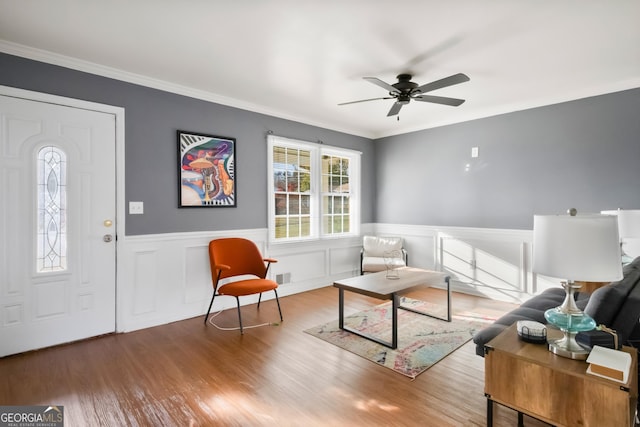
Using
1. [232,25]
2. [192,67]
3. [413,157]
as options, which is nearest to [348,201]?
[413,157]

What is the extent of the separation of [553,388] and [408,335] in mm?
1722

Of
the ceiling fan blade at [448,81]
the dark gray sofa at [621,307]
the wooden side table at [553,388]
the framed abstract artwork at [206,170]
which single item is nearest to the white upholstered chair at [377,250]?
the framed abstract artwork at [206,170]

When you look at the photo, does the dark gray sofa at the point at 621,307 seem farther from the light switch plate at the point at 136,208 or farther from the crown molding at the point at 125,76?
the crown molding at the point at 125,76

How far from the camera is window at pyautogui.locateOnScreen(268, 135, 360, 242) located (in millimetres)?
4594

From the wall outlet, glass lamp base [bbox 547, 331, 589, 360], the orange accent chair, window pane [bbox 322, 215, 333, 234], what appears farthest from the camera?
window pane [bbox 322, 215, 333, 234]

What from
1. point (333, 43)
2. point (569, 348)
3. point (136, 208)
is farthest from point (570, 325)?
point (136, 208)

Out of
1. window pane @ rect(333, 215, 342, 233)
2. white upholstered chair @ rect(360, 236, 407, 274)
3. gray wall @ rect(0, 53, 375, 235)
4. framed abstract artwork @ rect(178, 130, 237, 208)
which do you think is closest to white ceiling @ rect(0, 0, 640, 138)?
gray wall @ rect(0, 53, 375, 235)

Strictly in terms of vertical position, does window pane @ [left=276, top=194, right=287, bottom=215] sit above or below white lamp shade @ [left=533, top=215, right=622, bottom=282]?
above

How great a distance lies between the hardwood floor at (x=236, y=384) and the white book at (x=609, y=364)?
27.3 inches

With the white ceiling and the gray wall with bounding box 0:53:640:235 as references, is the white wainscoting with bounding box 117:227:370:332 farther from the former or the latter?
the white ceiling

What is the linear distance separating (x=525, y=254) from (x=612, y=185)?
117 cm

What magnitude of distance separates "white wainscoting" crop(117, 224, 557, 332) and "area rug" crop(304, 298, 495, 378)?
100 cm

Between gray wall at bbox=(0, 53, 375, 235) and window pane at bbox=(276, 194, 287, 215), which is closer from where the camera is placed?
gray wall at bbox=(0, 53, 375, 235)

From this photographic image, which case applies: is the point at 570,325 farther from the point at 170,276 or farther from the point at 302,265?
the point at 302,265
